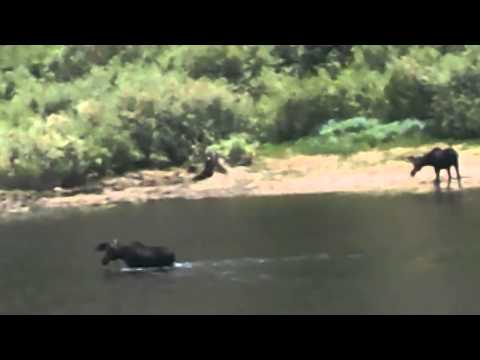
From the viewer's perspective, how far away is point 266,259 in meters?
19.1

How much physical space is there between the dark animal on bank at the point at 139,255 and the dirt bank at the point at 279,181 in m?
9.27

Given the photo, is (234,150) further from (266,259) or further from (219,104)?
(266,259)

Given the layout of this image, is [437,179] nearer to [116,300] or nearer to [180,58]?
[116,300]

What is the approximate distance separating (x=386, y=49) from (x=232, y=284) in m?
24.0

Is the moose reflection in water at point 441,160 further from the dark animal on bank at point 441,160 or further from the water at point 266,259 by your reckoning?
the water at point 266,259

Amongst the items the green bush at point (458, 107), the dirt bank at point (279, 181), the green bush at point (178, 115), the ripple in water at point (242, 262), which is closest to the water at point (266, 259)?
the ripple in water at point (242, 262)

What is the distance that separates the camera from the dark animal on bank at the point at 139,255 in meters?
19.0

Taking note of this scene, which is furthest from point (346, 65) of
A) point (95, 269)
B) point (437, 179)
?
point (95, 269)

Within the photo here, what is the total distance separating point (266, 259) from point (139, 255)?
2.28m

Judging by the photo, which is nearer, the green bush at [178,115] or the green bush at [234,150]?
the green bush at [234,150]

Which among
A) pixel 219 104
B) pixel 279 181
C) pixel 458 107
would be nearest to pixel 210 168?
pixel 279 181

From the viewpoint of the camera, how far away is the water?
16.2 m

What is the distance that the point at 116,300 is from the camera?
17.0 metres

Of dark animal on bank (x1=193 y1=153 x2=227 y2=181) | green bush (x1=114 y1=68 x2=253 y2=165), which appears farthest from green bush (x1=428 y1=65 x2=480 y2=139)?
dark animal on bank (x1=193 y1=153 x2=227 y2=181)
